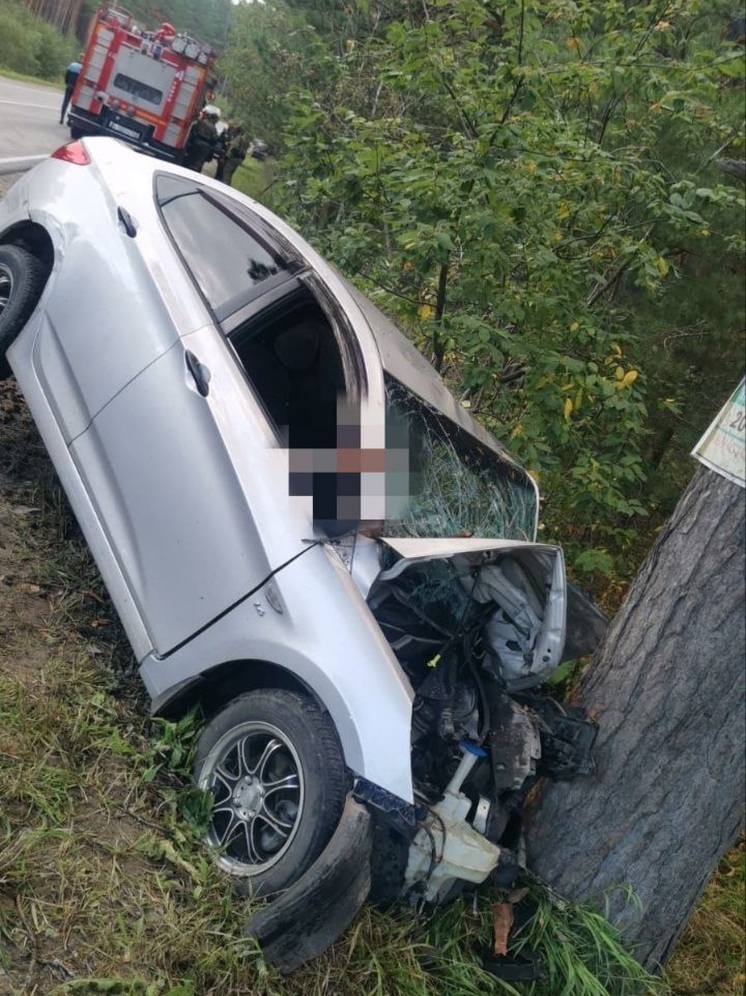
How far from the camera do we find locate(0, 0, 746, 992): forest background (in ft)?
16.9

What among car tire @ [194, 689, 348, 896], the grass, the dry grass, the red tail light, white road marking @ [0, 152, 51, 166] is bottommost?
the dry grass

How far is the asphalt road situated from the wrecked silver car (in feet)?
25.5

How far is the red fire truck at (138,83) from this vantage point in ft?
58.5

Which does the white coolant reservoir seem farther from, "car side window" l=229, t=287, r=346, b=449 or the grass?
"car side window" l=229, t=287, r=346, b=449

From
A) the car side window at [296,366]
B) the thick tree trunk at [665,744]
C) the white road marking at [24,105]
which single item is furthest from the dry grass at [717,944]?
the white road marking at [24,105]

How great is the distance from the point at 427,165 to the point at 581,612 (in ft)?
8.78

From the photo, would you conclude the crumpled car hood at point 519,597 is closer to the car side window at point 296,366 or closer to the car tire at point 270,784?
the car tire at point 270,784

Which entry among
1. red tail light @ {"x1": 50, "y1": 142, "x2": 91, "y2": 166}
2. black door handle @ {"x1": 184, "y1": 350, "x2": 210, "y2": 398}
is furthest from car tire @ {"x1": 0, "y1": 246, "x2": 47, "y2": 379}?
black door handle @ {"x1": 184, "y1": 350, "x2": 210, "y2": 398}

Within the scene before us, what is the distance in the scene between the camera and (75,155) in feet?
15.9

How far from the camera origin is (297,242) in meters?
4.57

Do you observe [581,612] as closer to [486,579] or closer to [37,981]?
[486,579]

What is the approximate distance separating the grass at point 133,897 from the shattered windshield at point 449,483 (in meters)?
1.16

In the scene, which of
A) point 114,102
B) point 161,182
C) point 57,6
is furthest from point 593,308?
point 57,6

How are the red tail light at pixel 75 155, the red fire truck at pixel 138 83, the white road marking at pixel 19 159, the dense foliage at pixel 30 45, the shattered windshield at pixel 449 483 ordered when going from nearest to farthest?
the shattered windshield at pixel 449 483 < the red tail light at pixel 75 155 < the white road marking at pixel 19 159 < the red fire truck at pixel 138 83 < the dense foliage at pixel 30 45
